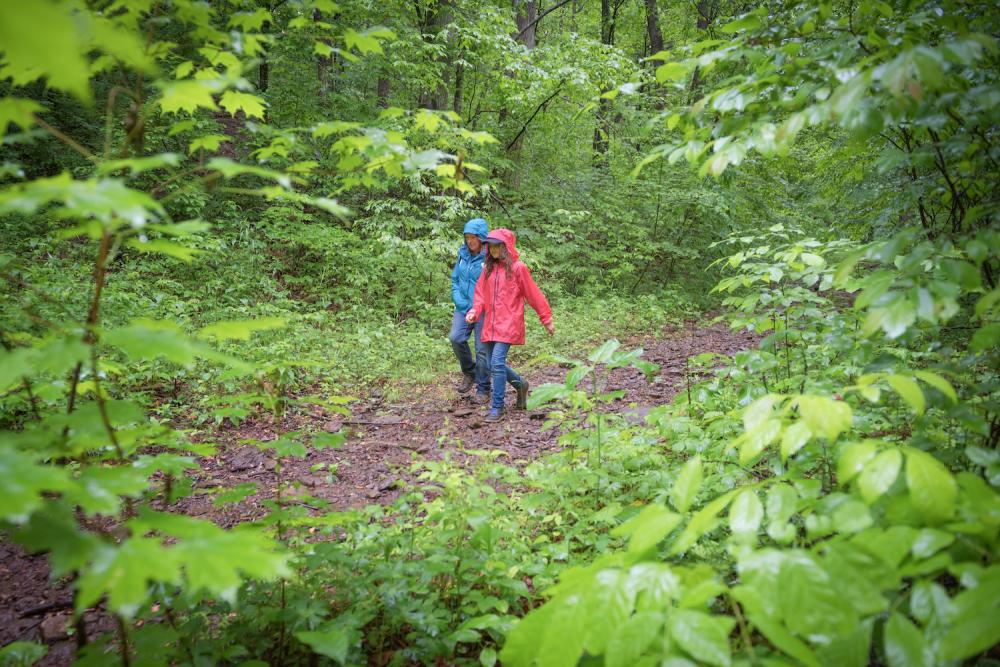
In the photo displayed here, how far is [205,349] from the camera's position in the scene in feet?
4.76

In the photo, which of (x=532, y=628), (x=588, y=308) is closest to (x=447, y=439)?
(x=532, y=628)

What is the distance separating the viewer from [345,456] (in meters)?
5.41

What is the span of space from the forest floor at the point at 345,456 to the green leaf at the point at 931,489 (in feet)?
8.32

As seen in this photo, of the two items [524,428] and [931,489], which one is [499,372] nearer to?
[524,428]

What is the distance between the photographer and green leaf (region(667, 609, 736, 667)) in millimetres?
1162

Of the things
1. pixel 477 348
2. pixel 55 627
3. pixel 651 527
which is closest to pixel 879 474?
pixel 651 527

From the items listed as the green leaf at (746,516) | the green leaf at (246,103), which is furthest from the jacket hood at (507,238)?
the green leaf at (746,516)

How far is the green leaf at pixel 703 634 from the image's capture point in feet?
3.81

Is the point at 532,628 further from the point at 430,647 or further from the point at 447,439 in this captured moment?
the point at 447,439

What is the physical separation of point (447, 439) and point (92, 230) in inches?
181

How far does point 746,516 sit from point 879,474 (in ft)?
1.23

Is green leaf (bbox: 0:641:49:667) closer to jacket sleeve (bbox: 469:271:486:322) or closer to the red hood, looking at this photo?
jacket sleeve (bbox: 469:271:486:322)

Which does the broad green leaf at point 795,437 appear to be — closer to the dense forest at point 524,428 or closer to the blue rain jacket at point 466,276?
the dense forest at point 524,428

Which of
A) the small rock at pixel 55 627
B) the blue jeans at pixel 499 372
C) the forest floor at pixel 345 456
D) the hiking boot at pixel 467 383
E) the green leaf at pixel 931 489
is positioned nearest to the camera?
the green leaf at pixel 931 489
